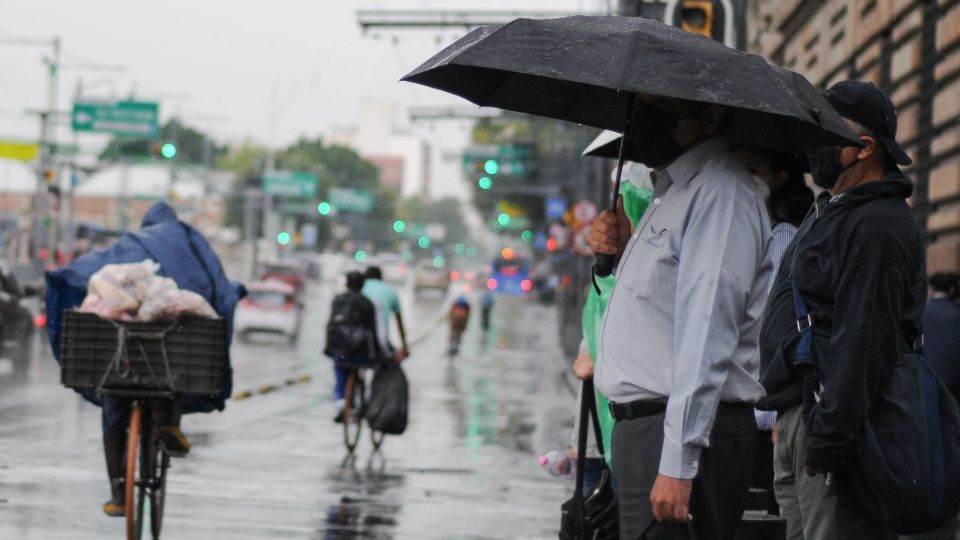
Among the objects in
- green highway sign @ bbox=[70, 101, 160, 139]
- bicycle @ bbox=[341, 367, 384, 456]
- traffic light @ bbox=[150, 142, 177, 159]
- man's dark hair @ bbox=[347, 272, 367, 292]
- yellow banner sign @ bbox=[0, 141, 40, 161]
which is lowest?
bicycle @ bbox=[341, 367, 384, 456]

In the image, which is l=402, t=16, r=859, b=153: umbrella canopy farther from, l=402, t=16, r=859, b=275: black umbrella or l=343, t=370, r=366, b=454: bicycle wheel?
l=343, t=370, r=366, b=454: bicycle wheel

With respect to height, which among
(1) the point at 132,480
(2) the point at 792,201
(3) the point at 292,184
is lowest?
(1) the point at 132,480

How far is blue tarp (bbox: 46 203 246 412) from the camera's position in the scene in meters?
8.23

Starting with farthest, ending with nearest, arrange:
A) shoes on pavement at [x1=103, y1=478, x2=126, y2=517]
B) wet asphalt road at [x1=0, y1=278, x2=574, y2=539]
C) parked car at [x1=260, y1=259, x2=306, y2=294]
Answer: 1. parked car at [x1=260, y1=259, x2=306, y2=294]
2. wet asphalt road at [x1=0, y1=278, x2=574, y2=539]
3. shoes on pavement at [x1=103, y1=478, x2=126, y2=517]

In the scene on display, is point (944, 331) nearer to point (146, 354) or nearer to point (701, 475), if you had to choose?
point (146, 354)

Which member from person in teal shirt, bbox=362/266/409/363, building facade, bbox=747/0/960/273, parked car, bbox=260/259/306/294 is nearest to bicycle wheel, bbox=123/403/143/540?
building facade, bbox=747/0/960/273

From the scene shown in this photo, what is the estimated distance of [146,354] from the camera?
7.74 meters

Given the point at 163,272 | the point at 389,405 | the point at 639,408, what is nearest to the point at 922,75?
the point at 389,405

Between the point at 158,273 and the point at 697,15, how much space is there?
204 inches

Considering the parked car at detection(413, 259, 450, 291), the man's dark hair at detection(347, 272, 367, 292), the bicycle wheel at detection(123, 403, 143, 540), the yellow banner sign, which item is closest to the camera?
the bicycle wheel at detection(123, 403, 143, 540)

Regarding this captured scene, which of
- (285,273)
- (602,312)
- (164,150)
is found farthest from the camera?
(285,273)

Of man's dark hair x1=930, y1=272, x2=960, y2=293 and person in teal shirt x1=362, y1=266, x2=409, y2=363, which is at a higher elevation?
man's dark hair x1=930, y1=272, x2=960, y2=293

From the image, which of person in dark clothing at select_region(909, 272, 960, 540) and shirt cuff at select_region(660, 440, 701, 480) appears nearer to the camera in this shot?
shirt cuff at select_region(660, 440, 701, 480)

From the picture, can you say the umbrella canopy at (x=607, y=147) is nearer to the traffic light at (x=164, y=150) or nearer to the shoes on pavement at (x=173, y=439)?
the shoes on pavement at (x=173, y=439)
